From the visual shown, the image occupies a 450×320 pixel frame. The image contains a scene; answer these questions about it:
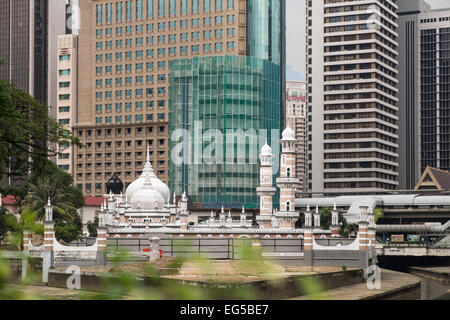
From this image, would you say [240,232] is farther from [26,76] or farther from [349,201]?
[26,76]

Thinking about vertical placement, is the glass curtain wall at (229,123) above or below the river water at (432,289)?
above

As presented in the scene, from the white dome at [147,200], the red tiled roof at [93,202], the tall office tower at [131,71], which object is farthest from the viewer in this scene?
the tall office tower at [131,71]

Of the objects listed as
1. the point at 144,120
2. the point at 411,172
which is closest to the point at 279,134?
the point at 144,120

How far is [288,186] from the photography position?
277ft

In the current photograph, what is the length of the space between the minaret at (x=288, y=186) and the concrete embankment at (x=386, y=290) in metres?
13.7

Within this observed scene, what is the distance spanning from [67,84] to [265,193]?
8371cm

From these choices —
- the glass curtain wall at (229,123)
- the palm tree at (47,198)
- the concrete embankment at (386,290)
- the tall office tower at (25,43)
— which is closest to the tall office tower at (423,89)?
the glass curtain wall at (229,123)

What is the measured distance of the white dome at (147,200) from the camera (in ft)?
291

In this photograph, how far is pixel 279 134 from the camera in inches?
5374

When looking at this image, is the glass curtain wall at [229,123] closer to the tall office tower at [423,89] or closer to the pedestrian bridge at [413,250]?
the tall office tower at [423,89]

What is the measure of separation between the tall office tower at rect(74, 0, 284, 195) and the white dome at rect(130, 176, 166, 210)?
185 feet

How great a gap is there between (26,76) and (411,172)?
84347mm

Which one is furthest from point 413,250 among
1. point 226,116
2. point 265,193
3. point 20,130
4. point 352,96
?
point 352,96

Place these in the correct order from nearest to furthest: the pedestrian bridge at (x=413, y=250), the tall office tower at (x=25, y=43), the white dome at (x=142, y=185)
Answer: the pedestrian bridge at (x=413, y=250)
the white dome at (x=142, y=185)
the tall office tower at (x=25, y=43)
